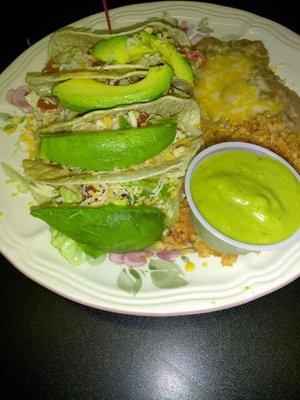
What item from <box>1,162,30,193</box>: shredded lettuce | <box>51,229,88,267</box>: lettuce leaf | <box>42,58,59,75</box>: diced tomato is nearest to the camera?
<box>51,229,88,267</box>: lettuce leaf

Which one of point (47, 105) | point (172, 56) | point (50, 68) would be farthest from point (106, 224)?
point (50, 68)

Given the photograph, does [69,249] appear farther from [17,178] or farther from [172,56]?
[172,56]

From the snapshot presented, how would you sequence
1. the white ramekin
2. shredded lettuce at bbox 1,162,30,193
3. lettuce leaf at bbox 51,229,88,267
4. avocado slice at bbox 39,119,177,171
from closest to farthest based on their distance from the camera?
the white ramekin, avocado slice at bbox 39,119,177,171, lettuce leaf at bbox 51,229,88,267, shredded lettuce at bbox 1,162,30,193

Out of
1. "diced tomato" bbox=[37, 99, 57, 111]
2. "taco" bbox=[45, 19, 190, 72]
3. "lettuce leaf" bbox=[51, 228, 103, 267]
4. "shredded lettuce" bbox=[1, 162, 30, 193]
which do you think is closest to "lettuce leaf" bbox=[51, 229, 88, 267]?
"lettuce leaf" bbox=[51, 228, 103, 267]

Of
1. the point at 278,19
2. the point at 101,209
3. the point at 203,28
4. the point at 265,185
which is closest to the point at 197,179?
the point at 265,185

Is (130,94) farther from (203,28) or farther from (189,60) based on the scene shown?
(203,28)

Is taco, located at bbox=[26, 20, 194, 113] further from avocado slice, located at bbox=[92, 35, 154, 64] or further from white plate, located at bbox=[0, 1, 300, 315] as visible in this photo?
white plate, located at bbox=[0, 1, 300, 315]
